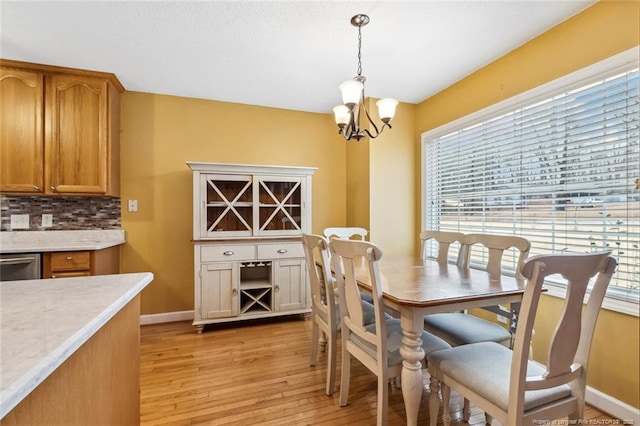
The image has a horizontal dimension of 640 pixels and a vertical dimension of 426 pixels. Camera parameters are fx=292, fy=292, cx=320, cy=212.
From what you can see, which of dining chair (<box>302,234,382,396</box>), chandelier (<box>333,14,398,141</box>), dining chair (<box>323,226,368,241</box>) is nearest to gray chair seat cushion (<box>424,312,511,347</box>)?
dining chair (<box>302,234,382,396</box>)

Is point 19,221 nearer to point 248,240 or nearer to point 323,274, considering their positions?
point 248,240

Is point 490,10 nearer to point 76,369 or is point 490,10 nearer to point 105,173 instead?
point 76,369

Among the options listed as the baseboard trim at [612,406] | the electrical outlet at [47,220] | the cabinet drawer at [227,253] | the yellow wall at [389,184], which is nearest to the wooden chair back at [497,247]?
the baseboard trim at [612,406]

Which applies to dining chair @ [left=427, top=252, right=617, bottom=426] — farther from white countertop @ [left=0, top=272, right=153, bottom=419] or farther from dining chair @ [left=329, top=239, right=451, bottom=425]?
white countertop @ [left=0, top=272, right=153, bottom=419]

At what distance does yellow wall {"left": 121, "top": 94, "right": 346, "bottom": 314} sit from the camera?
3033mm

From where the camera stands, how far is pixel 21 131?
2.48m

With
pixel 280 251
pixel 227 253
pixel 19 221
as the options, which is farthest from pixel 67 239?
pixel 280 251

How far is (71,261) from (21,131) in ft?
4.02

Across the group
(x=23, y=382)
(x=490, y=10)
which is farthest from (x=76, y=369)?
(x=490, y=10)

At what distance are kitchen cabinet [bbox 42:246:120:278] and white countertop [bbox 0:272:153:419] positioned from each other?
1571 mm

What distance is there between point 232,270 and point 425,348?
77.8 inches

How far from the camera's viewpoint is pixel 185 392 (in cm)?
190

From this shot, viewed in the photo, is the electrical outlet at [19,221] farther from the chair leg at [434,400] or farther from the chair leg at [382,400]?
the chair leg at [434,400]

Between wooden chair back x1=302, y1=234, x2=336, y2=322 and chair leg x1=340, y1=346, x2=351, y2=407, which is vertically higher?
wooden chair back x1=302, y1=234, x2=336, y2=322
